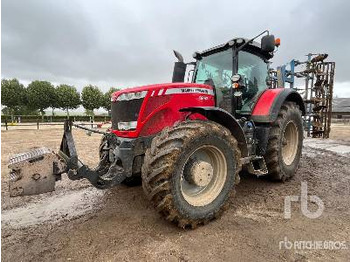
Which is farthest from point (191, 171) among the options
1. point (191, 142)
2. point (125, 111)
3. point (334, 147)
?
point (334, 147)

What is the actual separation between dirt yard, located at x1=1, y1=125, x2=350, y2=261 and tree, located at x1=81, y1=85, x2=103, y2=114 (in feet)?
164

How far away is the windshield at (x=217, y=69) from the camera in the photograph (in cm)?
419

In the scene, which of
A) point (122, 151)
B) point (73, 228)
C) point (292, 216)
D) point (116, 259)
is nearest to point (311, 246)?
point (292, 216)

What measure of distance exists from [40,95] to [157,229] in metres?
51.0

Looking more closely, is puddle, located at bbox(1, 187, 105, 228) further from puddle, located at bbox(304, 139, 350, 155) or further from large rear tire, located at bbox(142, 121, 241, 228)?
puddle, located at bbox(304, 139, 350, 155)

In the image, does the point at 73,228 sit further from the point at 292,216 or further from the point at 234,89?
the point at 234,89

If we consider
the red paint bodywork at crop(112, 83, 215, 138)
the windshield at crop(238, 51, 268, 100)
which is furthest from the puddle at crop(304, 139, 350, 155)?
the red paint bodywork at crop(112, 83, 215, 138)

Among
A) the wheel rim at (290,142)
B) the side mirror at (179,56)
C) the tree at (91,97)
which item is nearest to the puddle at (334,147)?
the wheel rim at (290,142)

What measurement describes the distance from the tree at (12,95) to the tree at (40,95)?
128cm

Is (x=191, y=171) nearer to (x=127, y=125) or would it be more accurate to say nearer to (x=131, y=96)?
(x=127, y=125)

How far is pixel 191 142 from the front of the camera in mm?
2836

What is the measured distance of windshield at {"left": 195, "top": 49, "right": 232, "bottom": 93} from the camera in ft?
13.8

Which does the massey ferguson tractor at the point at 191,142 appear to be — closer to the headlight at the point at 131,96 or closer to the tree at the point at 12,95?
the headlight at the point at 131,96

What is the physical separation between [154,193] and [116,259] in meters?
0.68
